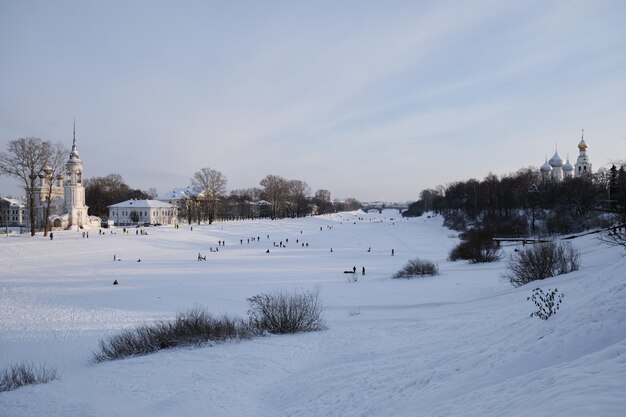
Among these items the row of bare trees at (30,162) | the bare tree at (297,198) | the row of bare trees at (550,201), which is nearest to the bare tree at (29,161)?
the row of bare trees at (30,162)

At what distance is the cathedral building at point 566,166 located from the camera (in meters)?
92.9

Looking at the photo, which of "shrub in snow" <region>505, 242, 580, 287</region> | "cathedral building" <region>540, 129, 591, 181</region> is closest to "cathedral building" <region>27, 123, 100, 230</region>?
"shrub in snow" <region>505, 242, 580, 287</region>

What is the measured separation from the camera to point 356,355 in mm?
10758

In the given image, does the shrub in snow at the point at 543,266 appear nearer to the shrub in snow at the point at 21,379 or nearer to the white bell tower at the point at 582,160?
the shrub in snow at the point at 21,379

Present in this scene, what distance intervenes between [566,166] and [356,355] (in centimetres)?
10557

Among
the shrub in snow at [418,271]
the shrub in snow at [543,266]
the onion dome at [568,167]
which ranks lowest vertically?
the shrub in snow at [418,271]

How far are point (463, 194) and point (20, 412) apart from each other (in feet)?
335

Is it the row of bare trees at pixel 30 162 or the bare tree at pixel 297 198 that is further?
the bare tree at pixel 297 198

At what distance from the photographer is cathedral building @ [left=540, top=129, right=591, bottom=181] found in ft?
305

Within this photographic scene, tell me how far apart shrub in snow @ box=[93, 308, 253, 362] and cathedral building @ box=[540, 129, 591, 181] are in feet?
315

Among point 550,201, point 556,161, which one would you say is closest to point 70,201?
point 550,201

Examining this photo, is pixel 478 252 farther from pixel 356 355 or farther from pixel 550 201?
pixel 550 201

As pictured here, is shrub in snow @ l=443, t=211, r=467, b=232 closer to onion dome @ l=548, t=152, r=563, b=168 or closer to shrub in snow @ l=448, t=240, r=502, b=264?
onion dome @ l=548, t=152, r=563, b=168

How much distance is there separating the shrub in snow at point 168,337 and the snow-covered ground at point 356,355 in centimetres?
61
